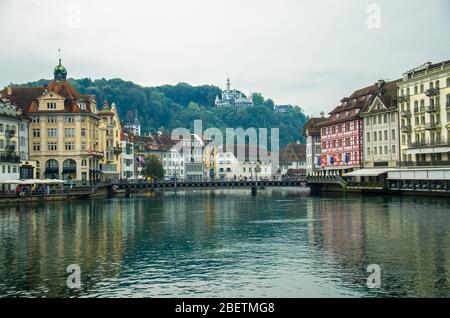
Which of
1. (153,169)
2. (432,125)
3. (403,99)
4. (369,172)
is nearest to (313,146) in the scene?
(153,169)

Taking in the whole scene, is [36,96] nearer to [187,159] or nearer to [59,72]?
[59,72]

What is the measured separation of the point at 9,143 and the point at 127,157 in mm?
55811

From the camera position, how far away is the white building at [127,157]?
6024 inches

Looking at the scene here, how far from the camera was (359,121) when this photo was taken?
120312mm

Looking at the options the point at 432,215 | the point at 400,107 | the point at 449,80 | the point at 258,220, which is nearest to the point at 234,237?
the point at 258,220

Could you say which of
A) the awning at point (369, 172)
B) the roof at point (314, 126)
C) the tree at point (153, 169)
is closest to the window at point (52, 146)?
the tree at point (153, 169)

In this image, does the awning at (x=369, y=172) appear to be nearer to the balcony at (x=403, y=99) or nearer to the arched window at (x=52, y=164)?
the balcony at (x=403, y=99)

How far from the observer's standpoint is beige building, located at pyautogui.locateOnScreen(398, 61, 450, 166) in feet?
305

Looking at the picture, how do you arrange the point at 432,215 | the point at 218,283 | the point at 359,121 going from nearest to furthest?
1. the point at 218,283
2. the point at 432,215
3. the point at 359,121

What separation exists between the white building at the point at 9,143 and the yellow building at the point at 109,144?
26385mm

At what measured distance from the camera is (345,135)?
414 ft

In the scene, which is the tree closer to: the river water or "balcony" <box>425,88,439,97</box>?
"balcony" <box>425,88,439,97</box>
